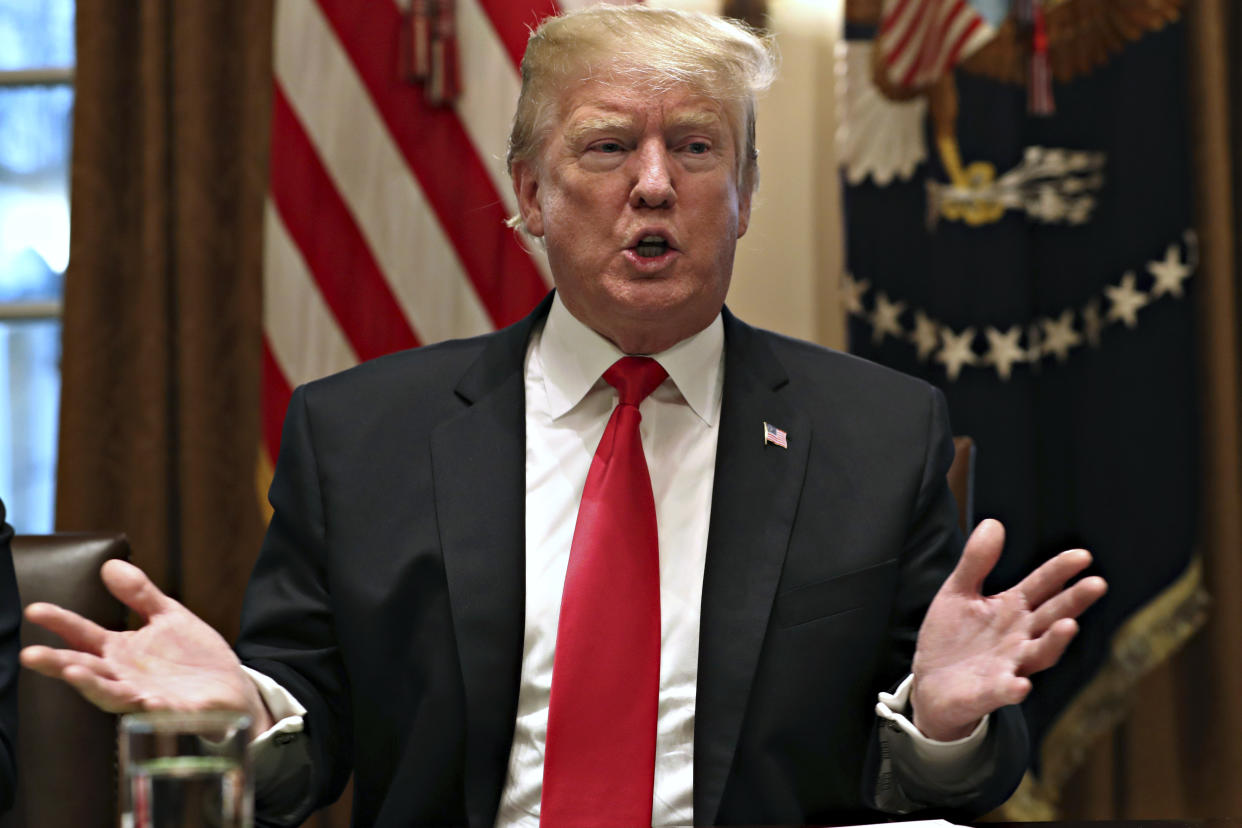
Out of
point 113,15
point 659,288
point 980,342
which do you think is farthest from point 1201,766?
point 113,15

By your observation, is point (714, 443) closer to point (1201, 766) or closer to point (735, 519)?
point (735, 519)

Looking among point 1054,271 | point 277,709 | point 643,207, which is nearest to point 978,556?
point 643,207

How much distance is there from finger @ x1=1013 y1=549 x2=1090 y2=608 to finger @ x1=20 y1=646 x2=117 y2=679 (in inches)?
34.6

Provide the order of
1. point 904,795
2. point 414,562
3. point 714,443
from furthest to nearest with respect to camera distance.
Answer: point 714,443, point 414,562, point 904,795

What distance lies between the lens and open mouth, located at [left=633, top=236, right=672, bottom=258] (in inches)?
68.0

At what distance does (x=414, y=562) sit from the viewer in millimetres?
1630

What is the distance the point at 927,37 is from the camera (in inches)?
112

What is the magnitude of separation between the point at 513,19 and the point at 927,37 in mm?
932

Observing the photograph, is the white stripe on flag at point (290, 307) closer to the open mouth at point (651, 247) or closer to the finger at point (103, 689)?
A: the open mouth at point (651, 247)

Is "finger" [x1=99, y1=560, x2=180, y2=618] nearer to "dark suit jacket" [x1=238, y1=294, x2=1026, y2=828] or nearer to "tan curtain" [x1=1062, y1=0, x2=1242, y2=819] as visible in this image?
"dark suit jacket" [x1=238, y1=294, x2=1026, y2=828]

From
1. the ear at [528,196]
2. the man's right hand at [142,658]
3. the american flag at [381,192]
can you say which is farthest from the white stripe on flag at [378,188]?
the man's right hand at [142,658]

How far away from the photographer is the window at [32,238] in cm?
310

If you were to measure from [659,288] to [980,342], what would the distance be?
1.40 metres

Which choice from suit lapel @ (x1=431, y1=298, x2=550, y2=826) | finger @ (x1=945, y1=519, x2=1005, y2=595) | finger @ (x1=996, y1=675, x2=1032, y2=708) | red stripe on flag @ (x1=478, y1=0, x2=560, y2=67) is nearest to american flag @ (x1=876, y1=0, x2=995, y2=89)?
red stripe on flag @ (x1=478, y1=0, x2=560, y2=67)
